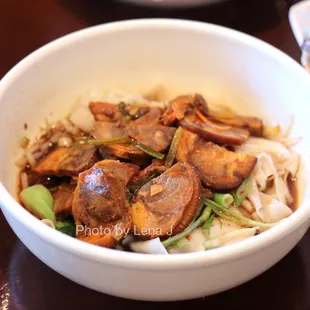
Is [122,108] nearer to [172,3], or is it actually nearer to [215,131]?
[215,131]

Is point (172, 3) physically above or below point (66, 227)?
above

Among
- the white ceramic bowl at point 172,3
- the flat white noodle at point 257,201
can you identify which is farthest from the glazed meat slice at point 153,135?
the white ceramic bowl at point 172,3

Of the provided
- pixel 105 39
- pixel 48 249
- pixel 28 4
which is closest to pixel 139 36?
pixel 105 39

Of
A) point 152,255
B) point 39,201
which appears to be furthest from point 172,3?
point 152,255

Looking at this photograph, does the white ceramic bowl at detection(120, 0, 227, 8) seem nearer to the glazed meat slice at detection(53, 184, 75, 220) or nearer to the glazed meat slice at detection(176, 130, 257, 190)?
the glazed meat slice at detection(176, 130, 257, 190)

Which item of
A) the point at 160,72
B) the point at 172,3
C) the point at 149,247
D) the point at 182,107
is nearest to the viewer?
the point at 149,247
